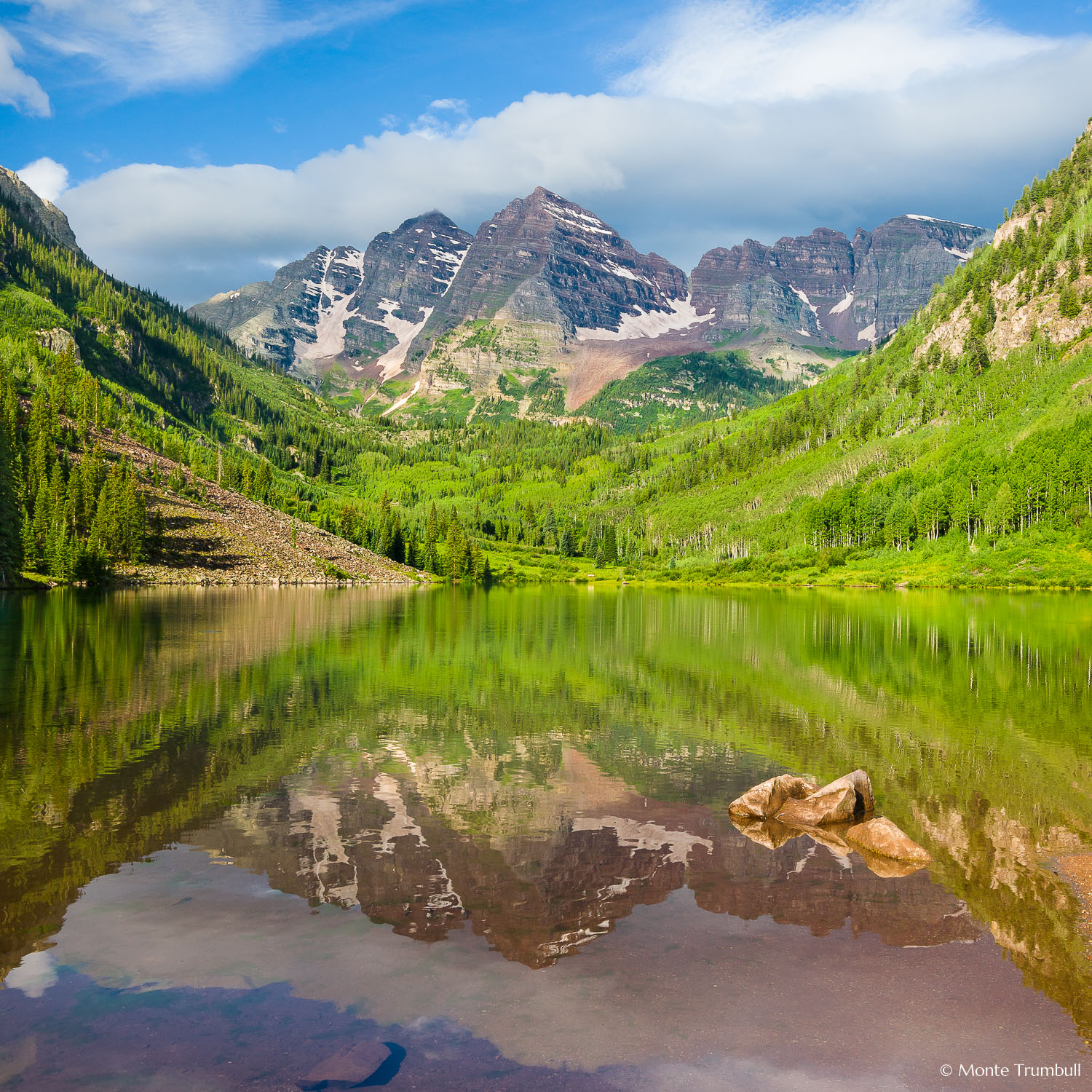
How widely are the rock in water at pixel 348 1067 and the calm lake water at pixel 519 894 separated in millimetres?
47

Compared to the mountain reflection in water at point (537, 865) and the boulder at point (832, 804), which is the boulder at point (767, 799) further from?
the mountain reflection in water at point (537, 865)

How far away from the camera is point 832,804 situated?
72.0 ft

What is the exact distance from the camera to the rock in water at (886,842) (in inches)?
747

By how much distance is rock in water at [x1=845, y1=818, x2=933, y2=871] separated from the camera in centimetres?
1898

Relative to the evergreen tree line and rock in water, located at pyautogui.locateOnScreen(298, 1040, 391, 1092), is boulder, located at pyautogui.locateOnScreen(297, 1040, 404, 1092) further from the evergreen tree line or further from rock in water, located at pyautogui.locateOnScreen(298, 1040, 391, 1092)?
the evergreen tree line

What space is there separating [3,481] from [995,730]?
14171 centimetres

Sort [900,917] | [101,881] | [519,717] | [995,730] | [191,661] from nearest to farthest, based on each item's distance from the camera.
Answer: [900,917], [101,881], [995,730], [519,717], [191,661]

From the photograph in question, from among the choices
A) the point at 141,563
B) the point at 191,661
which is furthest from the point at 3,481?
the point at 191,661

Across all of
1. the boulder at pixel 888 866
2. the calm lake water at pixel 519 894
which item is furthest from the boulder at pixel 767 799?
the boulder at pixel 888 866

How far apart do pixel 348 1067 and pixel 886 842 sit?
46.5 ft

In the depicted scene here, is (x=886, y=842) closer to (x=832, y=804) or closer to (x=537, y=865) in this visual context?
(x=832, y=804)

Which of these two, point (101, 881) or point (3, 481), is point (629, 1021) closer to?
point (101, 881)

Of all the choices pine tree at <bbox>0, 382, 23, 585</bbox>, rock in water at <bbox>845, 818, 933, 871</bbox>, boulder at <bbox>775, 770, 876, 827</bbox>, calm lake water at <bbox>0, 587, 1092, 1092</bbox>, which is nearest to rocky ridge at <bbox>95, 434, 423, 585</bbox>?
pine tree at <bbox>0, 382, 23, 585</bbox>

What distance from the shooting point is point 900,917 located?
52.2 feet
